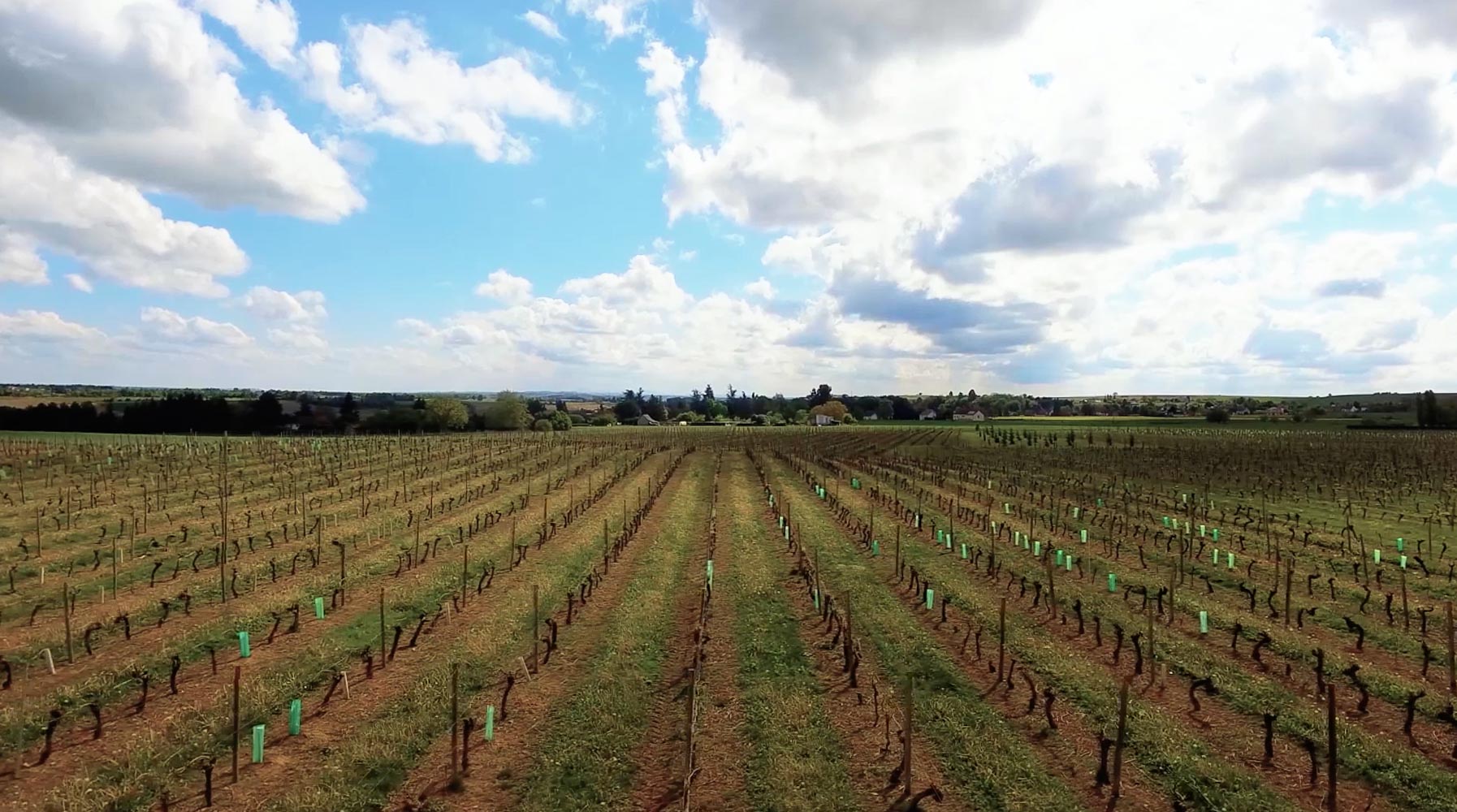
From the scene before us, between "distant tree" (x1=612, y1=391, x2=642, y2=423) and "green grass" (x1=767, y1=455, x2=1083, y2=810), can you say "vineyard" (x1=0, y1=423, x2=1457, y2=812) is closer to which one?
"green grass" (x1=767, y1=455, x2=1083, y2=810)

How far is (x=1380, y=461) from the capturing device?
5209cm

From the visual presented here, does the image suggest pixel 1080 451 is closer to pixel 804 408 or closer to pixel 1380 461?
pixel 1380 461

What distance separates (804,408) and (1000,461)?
113854 millimetres

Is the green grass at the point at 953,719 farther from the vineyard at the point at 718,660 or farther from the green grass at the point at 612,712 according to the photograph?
the green grass at the point at 612,712

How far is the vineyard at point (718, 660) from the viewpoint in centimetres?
868

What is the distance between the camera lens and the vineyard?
342 inches

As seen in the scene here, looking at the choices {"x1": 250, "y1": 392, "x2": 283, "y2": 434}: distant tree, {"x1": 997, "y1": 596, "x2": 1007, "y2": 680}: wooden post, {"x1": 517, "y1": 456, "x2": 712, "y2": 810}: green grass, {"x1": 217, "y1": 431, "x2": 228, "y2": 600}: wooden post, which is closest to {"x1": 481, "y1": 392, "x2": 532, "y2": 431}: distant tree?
{"x1": 250, "y1": 392, "x2": 283, "y2": 434}: distant tree

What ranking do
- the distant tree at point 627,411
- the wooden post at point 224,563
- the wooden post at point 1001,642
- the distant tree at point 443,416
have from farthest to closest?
1. the distant tree at point 627,411
2. the distant tree at point 443,416
3. the wooden post at point 1001,642
4. the wooden post at point 224,563

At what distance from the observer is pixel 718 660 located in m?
12.9

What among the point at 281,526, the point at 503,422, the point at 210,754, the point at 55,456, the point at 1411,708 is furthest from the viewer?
the point at 503,422

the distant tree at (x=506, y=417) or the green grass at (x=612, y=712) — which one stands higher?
the distant tree at (x=506, y=417)

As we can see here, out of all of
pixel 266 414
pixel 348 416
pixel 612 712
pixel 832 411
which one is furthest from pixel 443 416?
pixel 612 712

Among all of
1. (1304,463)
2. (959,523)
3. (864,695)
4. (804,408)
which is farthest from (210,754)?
(804,408)

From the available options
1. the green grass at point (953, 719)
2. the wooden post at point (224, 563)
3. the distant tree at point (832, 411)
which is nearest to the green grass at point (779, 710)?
the green grass at point (953, 719)
